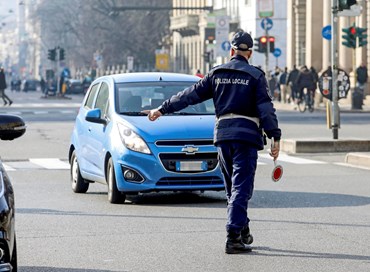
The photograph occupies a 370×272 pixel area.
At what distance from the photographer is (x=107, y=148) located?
16.8 m

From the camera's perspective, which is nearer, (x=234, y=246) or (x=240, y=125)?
(x=234, y=246)

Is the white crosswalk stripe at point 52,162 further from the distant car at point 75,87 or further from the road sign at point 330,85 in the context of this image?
the distant car at point 75,87

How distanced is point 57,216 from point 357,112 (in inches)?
1560

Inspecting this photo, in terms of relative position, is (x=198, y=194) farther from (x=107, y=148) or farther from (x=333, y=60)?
(x=333, y=60)

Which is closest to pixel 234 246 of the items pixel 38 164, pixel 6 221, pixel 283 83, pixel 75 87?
pixel 6 221

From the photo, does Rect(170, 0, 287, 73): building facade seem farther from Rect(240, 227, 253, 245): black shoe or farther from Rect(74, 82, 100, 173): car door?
Rect(240, 227, 253, 245): black shoe

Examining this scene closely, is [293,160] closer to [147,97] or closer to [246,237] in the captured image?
[147,97]

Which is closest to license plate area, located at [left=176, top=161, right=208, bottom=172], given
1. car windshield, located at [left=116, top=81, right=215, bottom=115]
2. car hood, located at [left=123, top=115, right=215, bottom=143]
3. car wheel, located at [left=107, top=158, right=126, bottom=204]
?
car hood, located at [left=123, top=115, right=215, bottom=143]

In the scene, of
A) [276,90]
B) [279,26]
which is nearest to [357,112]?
[276,90]

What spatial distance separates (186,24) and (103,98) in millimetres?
106201

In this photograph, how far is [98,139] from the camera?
1727 centimetres

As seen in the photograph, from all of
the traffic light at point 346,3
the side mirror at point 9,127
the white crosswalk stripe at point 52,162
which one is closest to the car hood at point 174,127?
the white crosswalk stripe at point 52,162

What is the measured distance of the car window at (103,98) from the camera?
1762 centimetres

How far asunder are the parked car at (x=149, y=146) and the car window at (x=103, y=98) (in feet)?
0.22
